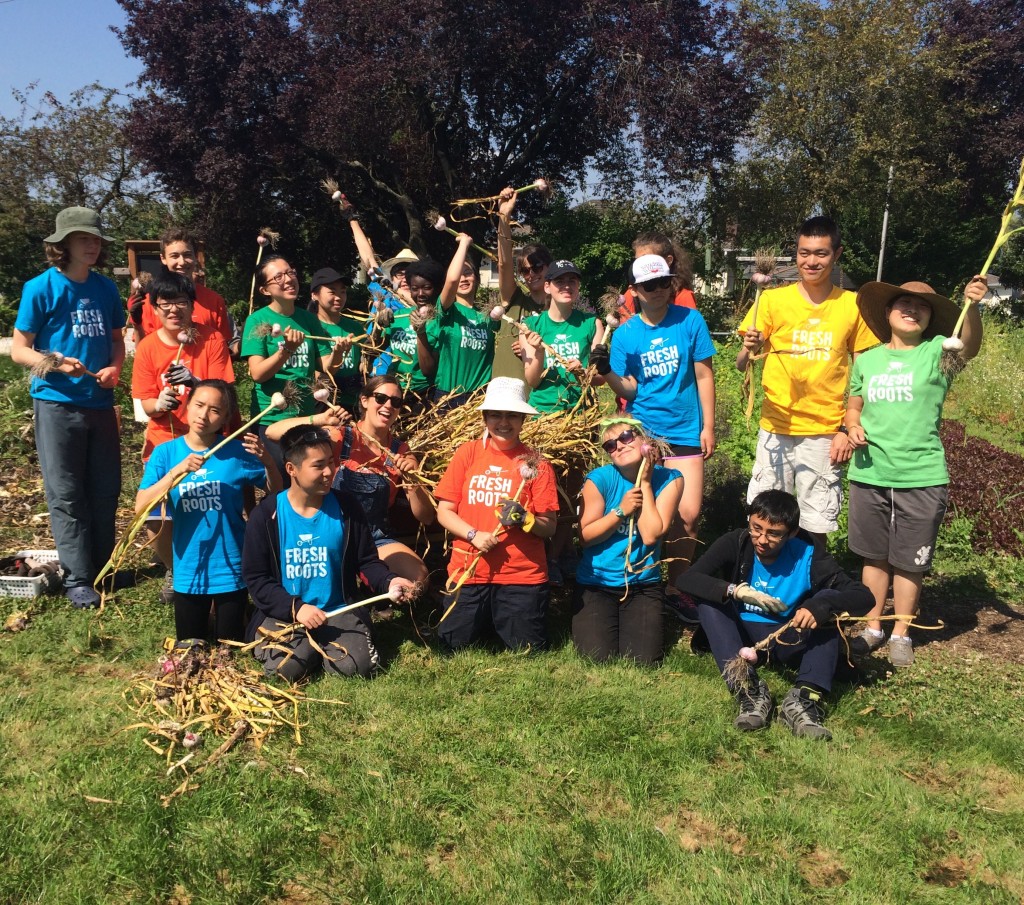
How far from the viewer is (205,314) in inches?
207

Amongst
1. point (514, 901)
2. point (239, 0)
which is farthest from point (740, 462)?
point (239, 0)

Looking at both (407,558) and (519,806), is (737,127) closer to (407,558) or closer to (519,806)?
(407,558)

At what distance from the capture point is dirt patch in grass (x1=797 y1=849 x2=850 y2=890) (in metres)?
2.87

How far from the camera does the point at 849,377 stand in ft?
17.3

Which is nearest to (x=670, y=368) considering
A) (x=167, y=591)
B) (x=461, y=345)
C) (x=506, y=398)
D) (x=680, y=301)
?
(x=680, y=301)

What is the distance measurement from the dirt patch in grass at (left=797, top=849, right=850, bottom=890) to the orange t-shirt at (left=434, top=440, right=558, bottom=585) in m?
1.96

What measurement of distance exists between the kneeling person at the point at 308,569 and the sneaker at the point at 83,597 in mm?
1358

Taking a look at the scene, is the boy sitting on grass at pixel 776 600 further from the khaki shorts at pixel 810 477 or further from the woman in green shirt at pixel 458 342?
the woman in green shirt at pixel 458 342

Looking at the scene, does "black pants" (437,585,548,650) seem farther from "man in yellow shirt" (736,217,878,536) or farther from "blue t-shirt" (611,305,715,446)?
"man in yellow shirt" (736,217,878,536)

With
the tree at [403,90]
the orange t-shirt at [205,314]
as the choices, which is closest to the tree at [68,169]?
the tree at [403,90]

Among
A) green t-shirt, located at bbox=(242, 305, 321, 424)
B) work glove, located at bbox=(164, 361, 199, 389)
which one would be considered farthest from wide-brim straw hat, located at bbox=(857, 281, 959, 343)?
work glove, located at bbox=(164, 361, 199, 389)

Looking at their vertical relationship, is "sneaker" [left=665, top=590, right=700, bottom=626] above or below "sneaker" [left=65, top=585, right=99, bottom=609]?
below

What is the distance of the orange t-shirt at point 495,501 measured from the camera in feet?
14.9

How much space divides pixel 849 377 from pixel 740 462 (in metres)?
2.80
